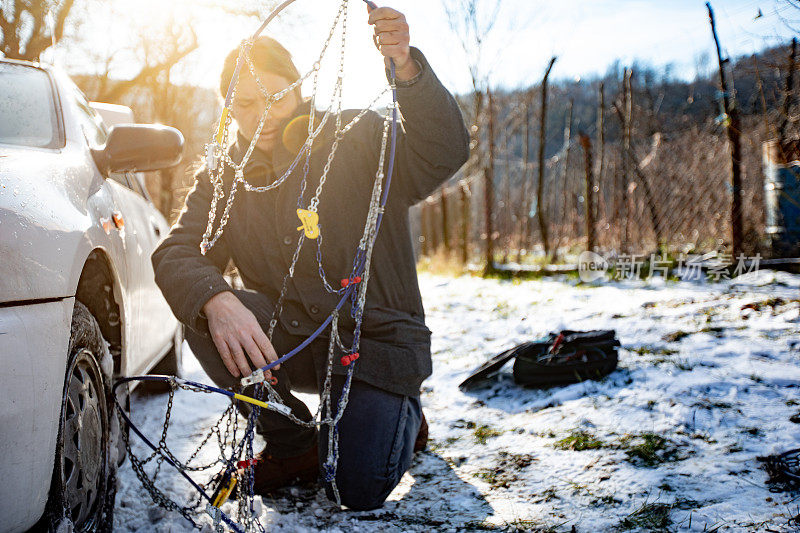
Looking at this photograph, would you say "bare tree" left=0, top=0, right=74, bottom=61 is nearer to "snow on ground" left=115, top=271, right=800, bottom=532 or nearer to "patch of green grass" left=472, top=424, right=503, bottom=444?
"snow on ground" left=115, top=271, right=800, bottom=532

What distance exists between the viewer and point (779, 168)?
18.9 ft

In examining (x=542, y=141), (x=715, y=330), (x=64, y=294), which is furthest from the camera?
(x=542, y=141)

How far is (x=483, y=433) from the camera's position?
102 inches

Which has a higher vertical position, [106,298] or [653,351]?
[106,298]

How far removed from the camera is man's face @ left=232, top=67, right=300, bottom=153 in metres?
2.15

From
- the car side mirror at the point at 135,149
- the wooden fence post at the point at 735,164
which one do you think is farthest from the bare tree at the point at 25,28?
the wooden fence post at the point at 735,164

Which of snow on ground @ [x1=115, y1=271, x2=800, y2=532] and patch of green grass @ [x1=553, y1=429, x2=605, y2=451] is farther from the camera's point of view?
patch of green grass @ [x1=553, y1=429, x2=605, y2=451]

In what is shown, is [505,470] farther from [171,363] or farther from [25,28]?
[25,28]

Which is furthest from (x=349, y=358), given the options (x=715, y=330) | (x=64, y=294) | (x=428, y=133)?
(x=715, y=330)

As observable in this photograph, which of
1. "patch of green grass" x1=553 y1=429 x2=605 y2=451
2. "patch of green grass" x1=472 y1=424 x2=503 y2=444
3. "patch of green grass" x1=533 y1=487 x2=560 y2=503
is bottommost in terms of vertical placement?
"patch of green grass" x1=472 y1=424 x2=503 y2=444

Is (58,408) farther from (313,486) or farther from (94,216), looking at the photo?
(313,486)

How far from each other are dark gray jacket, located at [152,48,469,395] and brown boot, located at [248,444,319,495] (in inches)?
16.7

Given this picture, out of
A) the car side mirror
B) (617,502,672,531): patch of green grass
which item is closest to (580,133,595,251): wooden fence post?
the car side mirror

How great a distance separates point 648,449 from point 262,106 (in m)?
1.93
